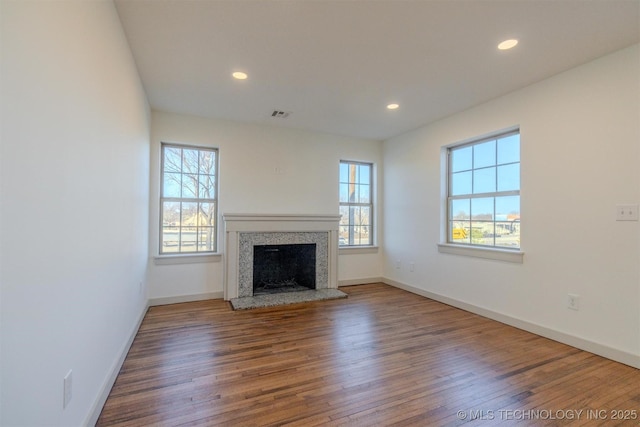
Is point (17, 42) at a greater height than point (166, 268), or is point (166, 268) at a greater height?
point (17, 42)

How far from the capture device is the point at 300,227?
4.50 meters

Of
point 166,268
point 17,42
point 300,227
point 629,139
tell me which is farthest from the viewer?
point 300,227

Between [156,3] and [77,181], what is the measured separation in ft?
4.35

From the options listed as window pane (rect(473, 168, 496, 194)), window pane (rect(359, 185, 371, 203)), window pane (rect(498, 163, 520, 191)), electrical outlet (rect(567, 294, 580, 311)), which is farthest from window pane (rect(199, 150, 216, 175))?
electrical outlet (rect(567, 294, 580, 311))

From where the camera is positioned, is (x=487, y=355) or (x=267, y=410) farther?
(x=487, y=355)

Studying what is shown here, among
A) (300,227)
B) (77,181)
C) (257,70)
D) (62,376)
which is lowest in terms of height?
(62,376)

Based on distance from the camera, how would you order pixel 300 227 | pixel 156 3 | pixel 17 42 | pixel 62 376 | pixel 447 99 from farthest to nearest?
pixel 300 227, pixel 447 99, pixel 156 3, pixel 62 376, pixel 17 42

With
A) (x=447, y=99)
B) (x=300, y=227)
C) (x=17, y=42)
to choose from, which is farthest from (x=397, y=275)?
(x=17, y=42)

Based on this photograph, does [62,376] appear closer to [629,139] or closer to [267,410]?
[267,410]

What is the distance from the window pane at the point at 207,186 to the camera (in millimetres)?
4281

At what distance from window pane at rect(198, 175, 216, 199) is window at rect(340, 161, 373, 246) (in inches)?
81.0

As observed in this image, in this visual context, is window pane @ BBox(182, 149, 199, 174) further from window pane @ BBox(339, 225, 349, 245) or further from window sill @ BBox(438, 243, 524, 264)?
window sill @ BBox(438, 243, 524, 264)

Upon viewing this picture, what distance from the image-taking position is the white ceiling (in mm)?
1999

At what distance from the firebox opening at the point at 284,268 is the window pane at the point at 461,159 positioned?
2.30m
